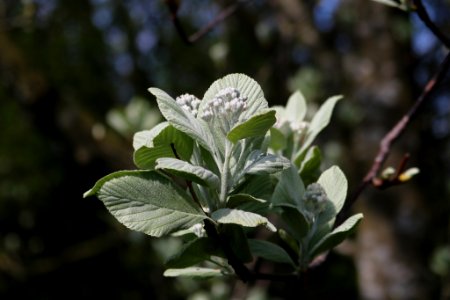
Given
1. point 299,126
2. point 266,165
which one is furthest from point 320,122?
point 266,165

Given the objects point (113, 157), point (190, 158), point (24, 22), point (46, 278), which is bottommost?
point (46, 278)

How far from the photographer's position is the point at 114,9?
5.00 m

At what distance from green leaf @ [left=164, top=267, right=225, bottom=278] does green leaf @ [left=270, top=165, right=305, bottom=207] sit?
0.37 ft

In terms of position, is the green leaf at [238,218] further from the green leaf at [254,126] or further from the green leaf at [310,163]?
the green leaf at [310,163]

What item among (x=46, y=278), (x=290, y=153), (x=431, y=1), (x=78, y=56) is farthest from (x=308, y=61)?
(x=290, y=153)

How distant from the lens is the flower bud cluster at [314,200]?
622 mm

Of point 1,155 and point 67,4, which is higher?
point 67,4

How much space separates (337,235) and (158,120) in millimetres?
1844

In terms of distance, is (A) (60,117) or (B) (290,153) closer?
(B) (290,153)

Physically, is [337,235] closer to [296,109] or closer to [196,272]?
[196,272]

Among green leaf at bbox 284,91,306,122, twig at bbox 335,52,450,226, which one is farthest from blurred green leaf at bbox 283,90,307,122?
twig at bbox 335,52,450,226

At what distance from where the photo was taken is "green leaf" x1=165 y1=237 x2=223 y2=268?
57cm

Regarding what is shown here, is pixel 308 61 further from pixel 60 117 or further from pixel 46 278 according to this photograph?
pixel 46 278

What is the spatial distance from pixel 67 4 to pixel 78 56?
483 millimetres
